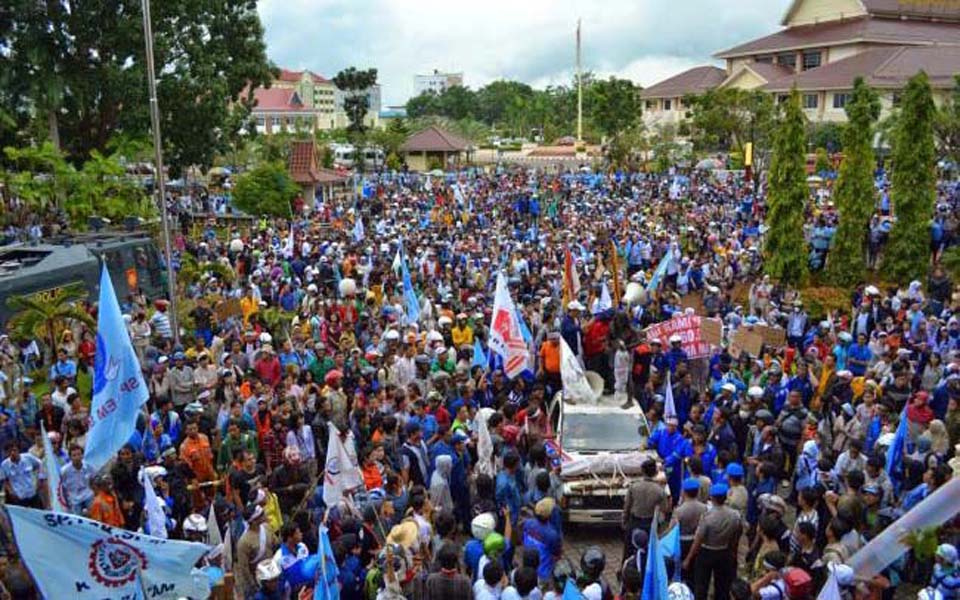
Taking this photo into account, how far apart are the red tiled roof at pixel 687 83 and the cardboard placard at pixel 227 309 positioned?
208 ft

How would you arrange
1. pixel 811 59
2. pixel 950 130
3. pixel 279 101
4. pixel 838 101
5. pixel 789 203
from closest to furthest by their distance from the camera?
pixel 789 203, pixel 950 130, pixel 838 101, pixel 811 59, pixel 279 101

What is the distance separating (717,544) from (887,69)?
5538 cm

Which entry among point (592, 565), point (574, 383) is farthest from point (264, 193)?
point (592, 565)

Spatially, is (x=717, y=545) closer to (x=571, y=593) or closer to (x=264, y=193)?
(x=571, y=593)

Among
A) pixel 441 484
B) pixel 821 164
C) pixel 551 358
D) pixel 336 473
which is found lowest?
pixel 441 484

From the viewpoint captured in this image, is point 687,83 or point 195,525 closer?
point 195,525

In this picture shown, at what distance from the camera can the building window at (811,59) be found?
226ft

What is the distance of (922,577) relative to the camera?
9117 mm

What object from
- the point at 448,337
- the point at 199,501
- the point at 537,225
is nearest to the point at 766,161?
the point at 537,225

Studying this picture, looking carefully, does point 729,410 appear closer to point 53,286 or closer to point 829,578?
point 829,578

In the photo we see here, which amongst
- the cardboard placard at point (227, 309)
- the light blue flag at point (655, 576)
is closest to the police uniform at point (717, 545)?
the light blue flag at point (655, 576)

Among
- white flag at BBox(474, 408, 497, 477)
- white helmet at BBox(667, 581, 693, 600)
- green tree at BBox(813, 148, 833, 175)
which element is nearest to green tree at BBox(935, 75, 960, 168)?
green tree at BBox(813, 148, 833, 175)

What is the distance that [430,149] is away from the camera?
56938 millimetres

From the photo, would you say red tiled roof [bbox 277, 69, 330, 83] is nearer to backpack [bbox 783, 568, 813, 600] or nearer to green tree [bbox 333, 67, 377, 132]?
green tree [bbox 333, 67, 377, 132]
